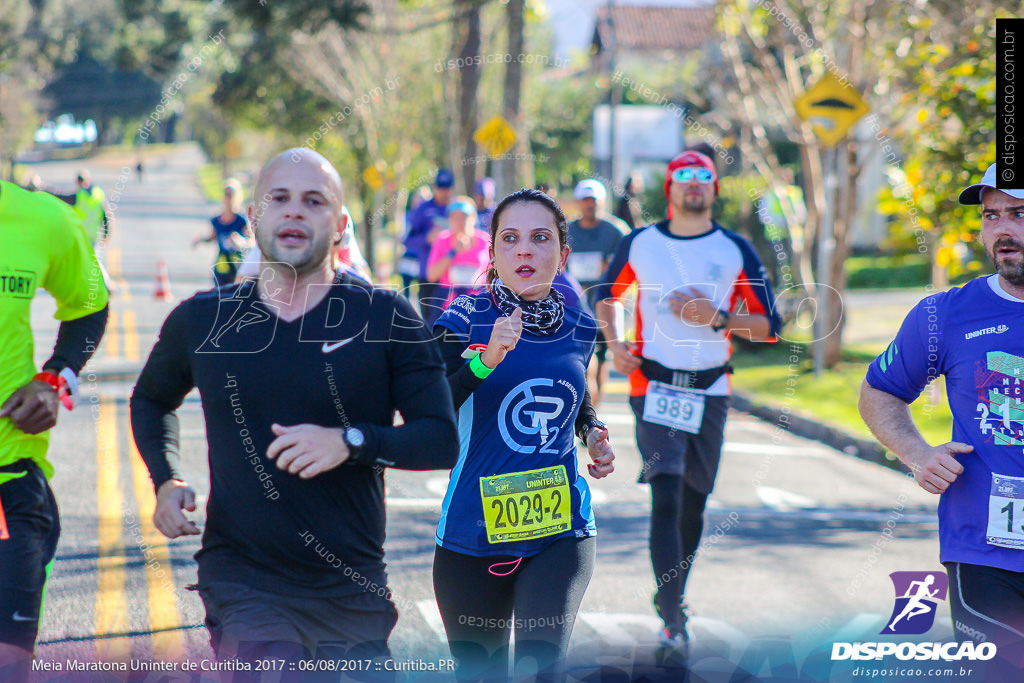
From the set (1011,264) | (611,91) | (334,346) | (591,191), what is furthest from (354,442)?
(611,91)

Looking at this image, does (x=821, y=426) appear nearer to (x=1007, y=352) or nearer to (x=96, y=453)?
(x=96, y=453)

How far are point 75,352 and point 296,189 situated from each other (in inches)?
50.2

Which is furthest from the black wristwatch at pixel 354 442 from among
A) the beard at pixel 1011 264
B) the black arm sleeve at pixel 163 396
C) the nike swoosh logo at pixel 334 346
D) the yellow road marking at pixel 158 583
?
the yellow road marking at pixel 158 583

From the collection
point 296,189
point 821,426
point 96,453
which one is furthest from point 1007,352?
point 821,426

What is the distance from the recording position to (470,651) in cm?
360

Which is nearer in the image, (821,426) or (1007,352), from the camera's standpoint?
(1007,352)

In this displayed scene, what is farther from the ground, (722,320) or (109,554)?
(722,320)

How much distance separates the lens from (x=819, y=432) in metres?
11.8

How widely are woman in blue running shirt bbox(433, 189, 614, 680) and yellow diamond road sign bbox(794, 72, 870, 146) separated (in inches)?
359

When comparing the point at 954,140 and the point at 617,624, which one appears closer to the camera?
the point at 617,624

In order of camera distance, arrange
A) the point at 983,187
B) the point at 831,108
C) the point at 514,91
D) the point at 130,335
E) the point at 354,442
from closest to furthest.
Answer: the point at 354,442 < the point at 983,187 < the point at 831,108 < the point at 514,91 < the point at 130,335

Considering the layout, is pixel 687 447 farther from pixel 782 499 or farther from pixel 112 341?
pixel 112 341

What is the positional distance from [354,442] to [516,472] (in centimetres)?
89

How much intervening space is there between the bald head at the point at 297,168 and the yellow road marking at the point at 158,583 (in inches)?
90.7
